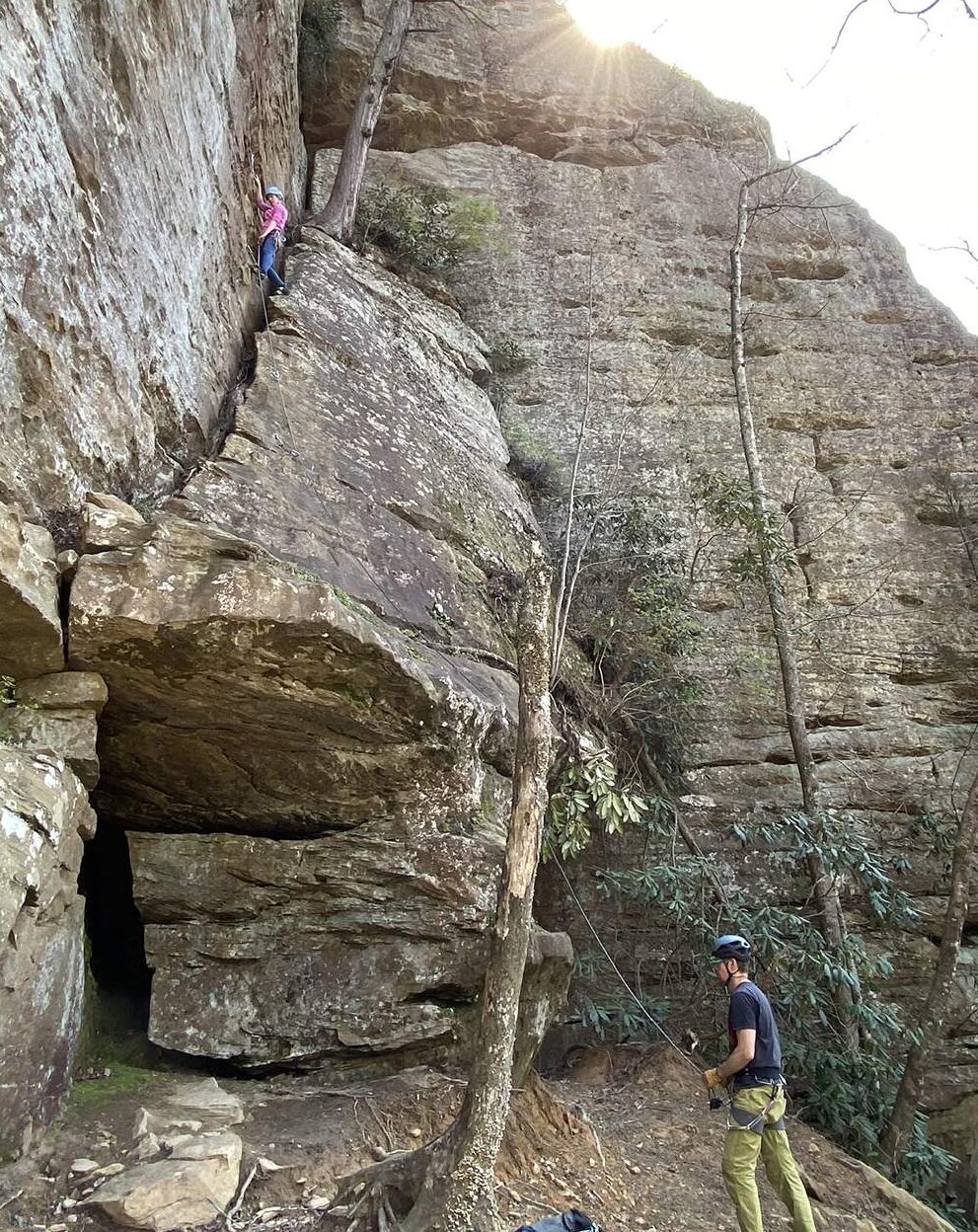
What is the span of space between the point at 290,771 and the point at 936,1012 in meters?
5.53

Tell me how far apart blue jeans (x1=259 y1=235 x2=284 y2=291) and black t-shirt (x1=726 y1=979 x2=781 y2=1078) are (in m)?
7.79

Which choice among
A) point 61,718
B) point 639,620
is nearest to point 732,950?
point 61,718

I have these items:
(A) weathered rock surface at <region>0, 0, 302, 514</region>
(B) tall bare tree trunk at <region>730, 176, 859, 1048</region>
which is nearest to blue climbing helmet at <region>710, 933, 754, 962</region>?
(B) tall bare tree trunk at <region>730, 176, 859, 1048</region>

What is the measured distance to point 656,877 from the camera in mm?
7391

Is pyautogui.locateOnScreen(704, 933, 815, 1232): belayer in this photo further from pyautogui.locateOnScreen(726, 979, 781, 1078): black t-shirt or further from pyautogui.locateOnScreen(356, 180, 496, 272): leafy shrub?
pyautogui.locateOnScreen(356, 180, 496, 272): leafy shrub

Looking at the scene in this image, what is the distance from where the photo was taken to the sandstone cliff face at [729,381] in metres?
9.23

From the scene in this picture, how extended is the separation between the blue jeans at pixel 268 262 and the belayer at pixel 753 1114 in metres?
7.89

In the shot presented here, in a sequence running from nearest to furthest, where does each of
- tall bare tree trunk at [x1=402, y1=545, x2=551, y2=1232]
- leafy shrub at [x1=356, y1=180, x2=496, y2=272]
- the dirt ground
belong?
tall bare tree trunk at [x1=402, y1=545, x2=551, y2=1232], the dirt ground, leafy shrub at [x1=356, y1=180, x2=496, y2=272]

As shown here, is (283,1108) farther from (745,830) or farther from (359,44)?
(359,44)

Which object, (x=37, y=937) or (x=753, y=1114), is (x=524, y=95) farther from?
(x=753, y=1114)

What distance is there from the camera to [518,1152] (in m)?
4.98

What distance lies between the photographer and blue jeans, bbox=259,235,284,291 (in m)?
8.89

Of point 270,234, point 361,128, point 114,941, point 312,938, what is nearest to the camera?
point 312,938

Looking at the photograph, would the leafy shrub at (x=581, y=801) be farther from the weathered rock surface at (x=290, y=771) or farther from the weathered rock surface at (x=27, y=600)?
the weathered rock surface at (x=27, y=600)
